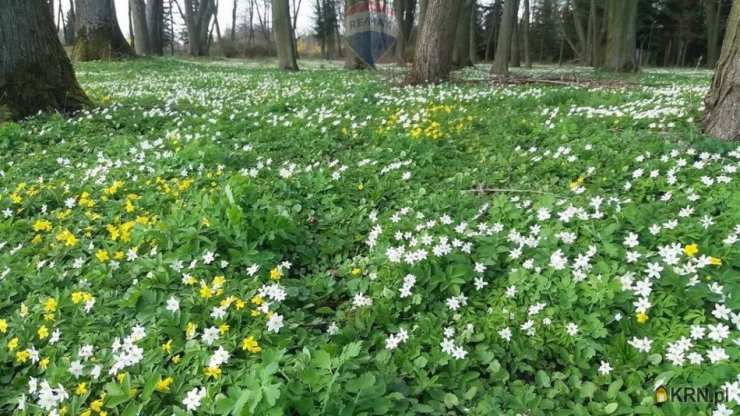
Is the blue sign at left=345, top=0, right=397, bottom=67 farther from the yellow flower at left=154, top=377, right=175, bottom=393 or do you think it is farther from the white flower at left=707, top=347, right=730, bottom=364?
the white flower at left=707, top=347, right=730, bottom=364

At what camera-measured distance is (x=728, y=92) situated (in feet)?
12.5

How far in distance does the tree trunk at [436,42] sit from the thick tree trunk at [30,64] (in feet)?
18.9

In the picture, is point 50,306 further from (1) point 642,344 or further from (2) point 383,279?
(1) point 642,344

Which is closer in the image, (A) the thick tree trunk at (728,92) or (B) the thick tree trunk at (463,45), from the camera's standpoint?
(A) the thick tree trunk at (728,92)

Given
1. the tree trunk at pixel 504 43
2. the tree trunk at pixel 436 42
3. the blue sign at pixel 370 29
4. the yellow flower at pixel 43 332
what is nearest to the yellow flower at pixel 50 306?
the yellow flower at pixel 43 332

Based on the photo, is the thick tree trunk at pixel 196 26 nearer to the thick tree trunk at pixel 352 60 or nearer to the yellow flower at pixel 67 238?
the thick tree trunk at pixel 352 60

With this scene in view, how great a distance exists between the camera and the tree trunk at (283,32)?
14916 mm

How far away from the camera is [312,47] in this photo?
55.3 metres

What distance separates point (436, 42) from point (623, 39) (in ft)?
35.3

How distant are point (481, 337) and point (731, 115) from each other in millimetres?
3083

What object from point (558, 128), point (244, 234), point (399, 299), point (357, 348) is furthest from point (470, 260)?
point (558, 128)

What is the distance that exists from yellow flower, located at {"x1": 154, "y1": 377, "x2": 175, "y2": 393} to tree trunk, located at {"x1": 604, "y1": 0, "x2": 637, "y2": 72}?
17364 millimetres

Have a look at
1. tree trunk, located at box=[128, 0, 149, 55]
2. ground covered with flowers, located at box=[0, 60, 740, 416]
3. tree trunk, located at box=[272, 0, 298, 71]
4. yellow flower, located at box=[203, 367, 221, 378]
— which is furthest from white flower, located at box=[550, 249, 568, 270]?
tree trunk, located at box=[128, 0, 149, 55]

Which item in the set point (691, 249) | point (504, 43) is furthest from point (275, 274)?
point (504, 43)
